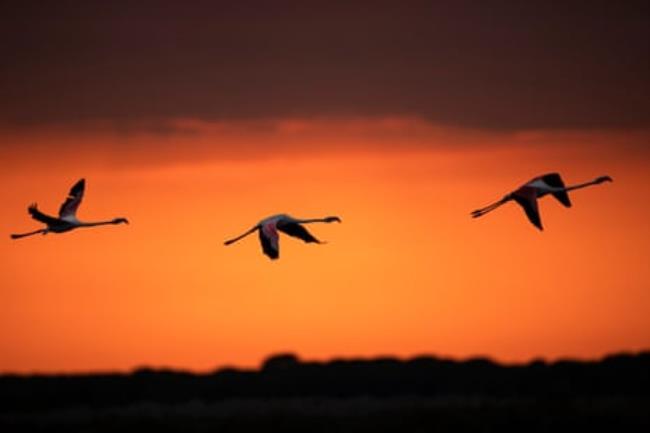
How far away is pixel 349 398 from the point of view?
63344 millimetres

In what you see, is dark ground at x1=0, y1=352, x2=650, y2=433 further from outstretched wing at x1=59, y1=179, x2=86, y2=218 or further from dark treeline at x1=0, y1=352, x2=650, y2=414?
outstretched wing at x1=59, y1=179, x2=86, y2=218

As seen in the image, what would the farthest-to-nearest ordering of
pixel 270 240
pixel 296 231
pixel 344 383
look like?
1. pixel 344 383
2. pixel 296 231
3. pixel 270 240

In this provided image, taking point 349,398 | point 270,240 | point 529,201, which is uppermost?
point 529,201

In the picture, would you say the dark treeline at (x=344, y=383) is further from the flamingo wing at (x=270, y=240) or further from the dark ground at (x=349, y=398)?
the flamingo wing at (x=270, y=240)

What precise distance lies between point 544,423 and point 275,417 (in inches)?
254

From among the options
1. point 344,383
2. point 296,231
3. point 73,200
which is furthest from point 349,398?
point 73,200

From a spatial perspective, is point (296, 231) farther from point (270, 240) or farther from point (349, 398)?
point (349, 398)

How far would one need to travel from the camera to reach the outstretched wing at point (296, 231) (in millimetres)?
60912

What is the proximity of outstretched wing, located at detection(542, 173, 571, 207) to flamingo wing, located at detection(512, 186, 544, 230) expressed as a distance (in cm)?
111

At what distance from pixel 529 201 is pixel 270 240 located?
22.4ft

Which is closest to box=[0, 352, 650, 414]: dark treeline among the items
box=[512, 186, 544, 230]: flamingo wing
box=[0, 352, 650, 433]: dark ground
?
box=[0, 352, 650, 433]: dark ground

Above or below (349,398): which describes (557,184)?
above

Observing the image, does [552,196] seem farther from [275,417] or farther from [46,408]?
[46,408]

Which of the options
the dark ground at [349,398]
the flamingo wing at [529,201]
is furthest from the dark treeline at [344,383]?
the flamingo wing at [529,201]
